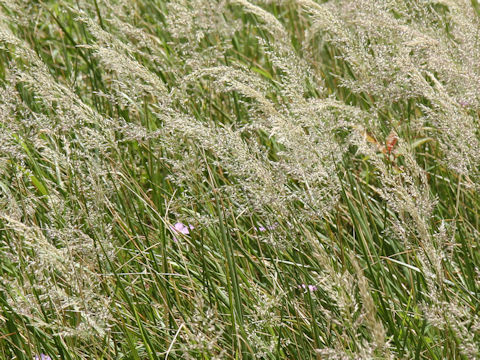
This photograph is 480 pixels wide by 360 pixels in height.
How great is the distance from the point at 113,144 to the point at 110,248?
30 centimetres

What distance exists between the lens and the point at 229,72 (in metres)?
1.68

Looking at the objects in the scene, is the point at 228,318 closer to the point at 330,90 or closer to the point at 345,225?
the point at 345,225

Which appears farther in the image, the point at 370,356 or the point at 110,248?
the point at 110,248

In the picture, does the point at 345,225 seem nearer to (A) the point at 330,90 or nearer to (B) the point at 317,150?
(B) the point at 317,150

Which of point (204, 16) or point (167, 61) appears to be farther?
point (167, 61)

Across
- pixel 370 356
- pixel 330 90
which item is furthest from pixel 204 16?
pixel 370 356

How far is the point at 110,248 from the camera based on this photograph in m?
1.56

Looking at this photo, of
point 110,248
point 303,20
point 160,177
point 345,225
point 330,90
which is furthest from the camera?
point 303,20

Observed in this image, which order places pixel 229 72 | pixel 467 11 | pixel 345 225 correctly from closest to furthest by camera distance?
pixel 229 72, pixel 345 225, pixel 467 11

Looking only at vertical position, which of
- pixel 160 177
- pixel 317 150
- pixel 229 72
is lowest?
pixel 160 177

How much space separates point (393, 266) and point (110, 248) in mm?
834

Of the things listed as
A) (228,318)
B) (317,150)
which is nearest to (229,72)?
(317,150)

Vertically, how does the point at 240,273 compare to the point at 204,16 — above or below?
below

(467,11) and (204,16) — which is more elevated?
(467,11)
